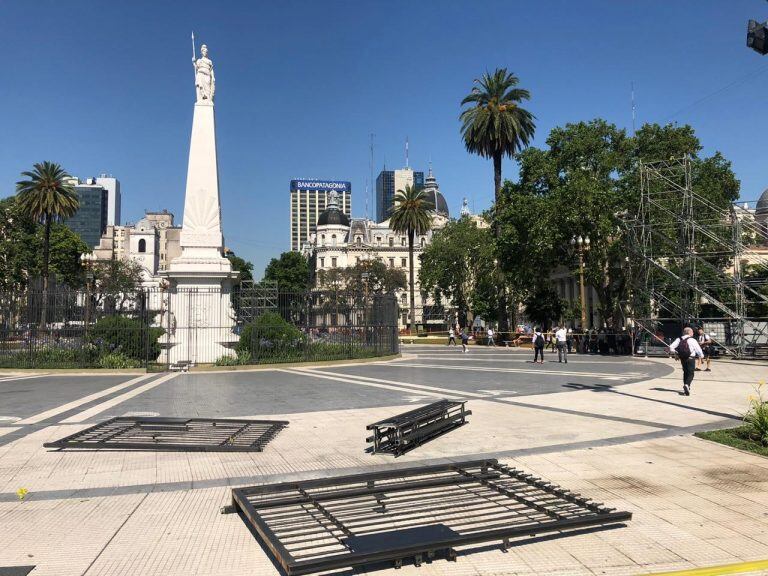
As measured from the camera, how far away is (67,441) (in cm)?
854

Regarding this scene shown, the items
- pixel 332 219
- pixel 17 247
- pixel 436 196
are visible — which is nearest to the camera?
pixel 17 247

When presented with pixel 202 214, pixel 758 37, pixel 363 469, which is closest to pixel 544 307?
pixel 202 214

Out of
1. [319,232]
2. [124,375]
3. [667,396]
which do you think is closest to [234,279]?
[124,375]

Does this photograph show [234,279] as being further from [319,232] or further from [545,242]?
[319,232]

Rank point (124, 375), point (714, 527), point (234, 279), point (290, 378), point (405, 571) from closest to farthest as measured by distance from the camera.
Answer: point (405, 571), point (714, 527), point (290, 378), point (124, 375), point (234, 279)

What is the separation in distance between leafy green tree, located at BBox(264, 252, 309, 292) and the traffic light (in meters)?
Answer: 90.8

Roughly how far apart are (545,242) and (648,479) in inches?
1055

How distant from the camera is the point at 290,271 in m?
99.2

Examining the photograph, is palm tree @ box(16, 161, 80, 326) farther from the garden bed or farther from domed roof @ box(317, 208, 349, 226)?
domed roof @ box(317, 208, 349, 226)

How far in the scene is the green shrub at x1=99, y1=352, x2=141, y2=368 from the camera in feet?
70.6

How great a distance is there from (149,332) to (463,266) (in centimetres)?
4376

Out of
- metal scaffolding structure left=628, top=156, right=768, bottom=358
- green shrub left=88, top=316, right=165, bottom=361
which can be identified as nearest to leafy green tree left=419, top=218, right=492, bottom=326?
metal scaffolding structure left=628, top=156, right=768, bottom=358

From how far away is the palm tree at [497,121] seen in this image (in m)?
39.5

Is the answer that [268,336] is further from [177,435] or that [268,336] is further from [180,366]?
[177,435]
